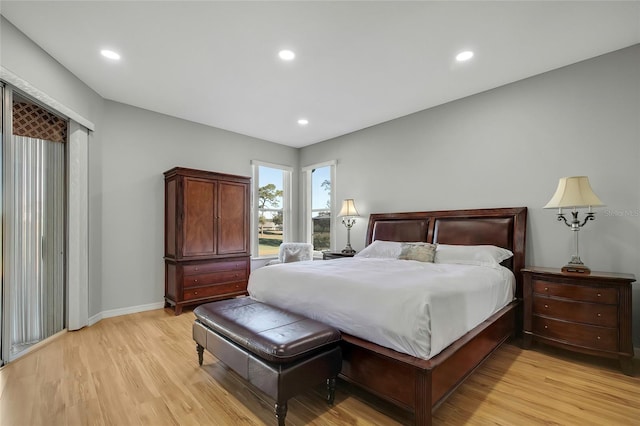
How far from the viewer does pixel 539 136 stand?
330 cm

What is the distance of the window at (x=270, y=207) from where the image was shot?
570 cm

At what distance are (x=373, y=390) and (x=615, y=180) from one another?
3047mm

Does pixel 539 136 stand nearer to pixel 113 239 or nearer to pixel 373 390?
pixel 373 390

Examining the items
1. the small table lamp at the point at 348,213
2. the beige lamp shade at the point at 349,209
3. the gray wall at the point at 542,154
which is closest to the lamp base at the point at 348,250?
the small table lamp at the point at 348,213

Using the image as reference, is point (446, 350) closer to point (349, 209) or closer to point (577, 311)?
point (577, 311)

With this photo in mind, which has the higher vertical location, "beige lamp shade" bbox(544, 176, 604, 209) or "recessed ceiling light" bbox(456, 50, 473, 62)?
"recessed ceiling light" bbox(456, 50, 473, 62)

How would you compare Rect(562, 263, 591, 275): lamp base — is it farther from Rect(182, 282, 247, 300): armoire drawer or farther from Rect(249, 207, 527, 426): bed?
Rect(182, 282, 247, 300): armoire drawer

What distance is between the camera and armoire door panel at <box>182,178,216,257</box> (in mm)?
4152

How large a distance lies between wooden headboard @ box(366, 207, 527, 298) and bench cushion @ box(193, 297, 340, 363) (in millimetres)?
2439

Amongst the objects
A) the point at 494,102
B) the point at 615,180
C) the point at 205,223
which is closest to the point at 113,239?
the point at 205,223

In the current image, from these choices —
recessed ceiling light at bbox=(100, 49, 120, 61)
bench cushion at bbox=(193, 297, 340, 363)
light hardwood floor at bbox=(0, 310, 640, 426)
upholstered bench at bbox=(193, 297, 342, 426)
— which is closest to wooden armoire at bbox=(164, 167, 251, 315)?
light hardwood floor at bbox=(0, 310, 640, 426)

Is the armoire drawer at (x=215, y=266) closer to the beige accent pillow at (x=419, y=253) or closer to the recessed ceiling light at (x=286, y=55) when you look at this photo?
the beige accent pillow at (x=419, y=253)

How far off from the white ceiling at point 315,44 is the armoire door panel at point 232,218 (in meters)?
1.33

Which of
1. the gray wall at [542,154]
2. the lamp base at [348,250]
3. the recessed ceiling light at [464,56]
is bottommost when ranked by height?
the lamp base at [348,250]
